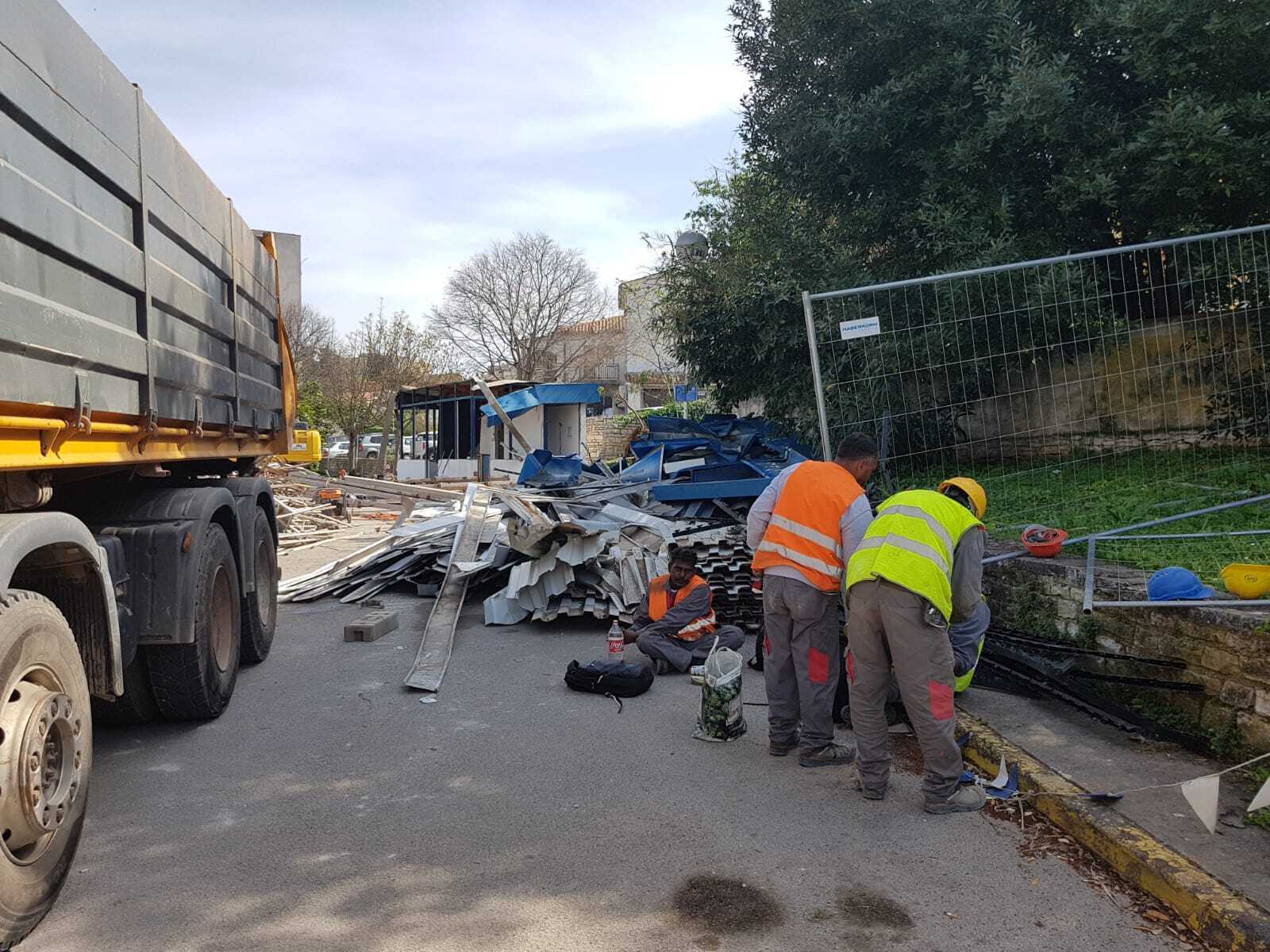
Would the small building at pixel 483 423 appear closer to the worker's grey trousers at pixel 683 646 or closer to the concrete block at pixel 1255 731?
the worker's grey trousers at pixel 683 646

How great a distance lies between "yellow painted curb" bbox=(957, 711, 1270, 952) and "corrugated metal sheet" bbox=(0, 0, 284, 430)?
14.2 ft

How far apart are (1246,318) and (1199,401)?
0.77 metres

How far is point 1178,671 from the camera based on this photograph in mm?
5059

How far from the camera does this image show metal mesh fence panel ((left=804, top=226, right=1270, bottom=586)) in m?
7.70

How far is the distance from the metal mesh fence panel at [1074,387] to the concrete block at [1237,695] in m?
2.92

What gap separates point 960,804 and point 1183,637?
163cm

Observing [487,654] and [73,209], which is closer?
[73,209]

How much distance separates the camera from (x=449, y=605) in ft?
30.6

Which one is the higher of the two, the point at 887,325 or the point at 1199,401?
the point at 887,325

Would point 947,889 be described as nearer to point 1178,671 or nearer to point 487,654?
point 1178,671

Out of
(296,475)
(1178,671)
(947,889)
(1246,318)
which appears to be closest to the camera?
(947,889)

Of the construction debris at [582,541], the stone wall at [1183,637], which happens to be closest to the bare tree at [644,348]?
the construction debris at [582,541]

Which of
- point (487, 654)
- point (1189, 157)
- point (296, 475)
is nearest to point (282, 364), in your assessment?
point (487, 654)

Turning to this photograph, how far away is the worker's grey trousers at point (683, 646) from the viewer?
7328mm
